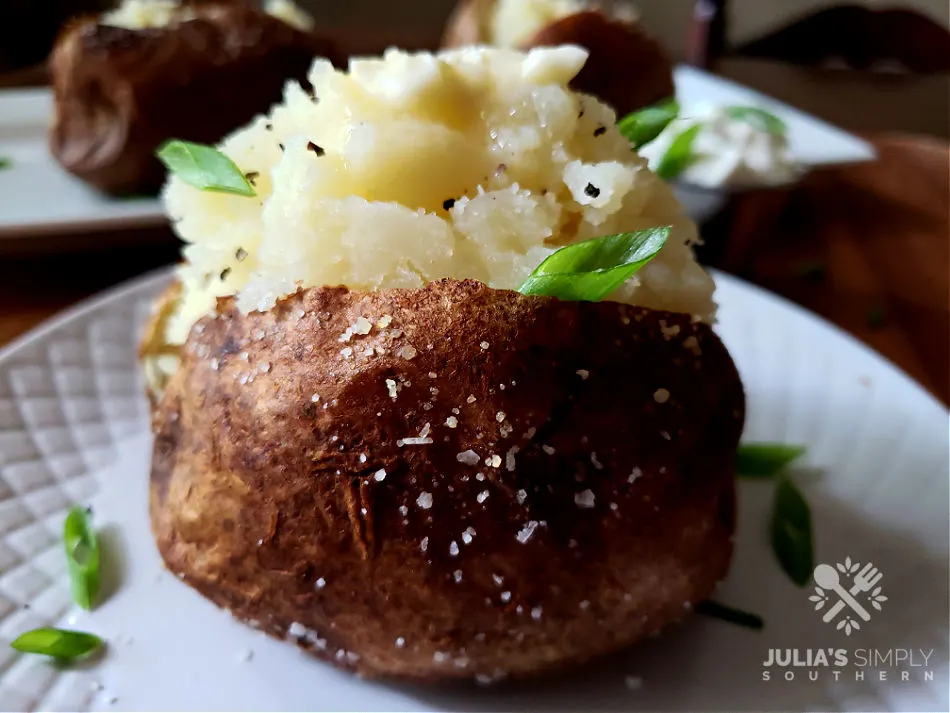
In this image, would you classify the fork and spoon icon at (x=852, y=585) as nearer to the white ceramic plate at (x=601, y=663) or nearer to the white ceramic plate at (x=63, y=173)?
the white ceramic plate at (x=601, y=663)

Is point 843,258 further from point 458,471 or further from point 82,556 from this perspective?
point 82,556

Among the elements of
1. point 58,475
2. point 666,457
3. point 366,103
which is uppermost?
point 366,103

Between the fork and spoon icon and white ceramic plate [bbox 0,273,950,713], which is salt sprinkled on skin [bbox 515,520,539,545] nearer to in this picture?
white ceramic plate [bbox 0,273,950,713]

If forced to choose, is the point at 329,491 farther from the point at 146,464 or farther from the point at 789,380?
the point at 789,380

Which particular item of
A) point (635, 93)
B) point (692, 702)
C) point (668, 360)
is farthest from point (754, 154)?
point (692, 702)

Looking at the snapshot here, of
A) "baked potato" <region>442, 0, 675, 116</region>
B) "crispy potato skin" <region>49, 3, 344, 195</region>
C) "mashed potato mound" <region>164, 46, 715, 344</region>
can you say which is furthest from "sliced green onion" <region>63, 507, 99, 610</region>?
"baked potato" <region>442, 0, 675, 116</region>

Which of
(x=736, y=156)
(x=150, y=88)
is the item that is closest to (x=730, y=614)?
(x=736, y=156)

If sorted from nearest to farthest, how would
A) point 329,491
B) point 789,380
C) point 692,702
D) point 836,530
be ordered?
point 329,491
point 692,702
point 836,530
point 789,380
